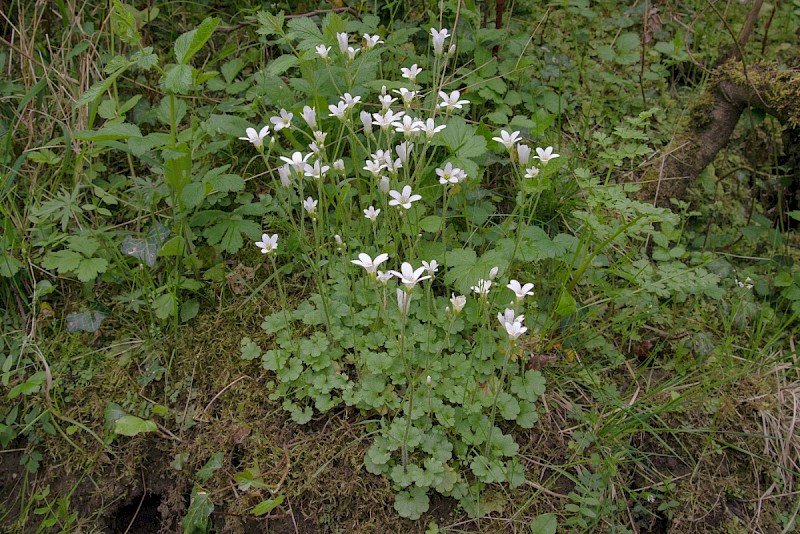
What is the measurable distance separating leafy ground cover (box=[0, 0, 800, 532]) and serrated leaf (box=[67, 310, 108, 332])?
1cm

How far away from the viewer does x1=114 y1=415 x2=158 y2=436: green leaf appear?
2375mm

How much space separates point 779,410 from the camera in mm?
2584

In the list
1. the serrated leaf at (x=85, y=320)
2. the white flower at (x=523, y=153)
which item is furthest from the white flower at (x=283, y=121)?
the serrated leaf at (x=85, y=320)

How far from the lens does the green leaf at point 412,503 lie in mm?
2182

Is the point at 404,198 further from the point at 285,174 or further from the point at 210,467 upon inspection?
the point at 210,467

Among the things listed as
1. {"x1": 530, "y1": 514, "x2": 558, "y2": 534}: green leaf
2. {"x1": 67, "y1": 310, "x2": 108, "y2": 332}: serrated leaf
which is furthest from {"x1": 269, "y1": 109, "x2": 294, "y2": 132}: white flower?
{"x1": 530, "y1": 514, "x2": 558, "y2": 534}: green leaf

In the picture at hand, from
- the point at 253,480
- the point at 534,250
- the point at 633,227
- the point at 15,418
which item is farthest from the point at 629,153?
the point at 15,418

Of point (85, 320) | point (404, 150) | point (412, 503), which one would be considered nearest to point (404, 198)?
point (404, 150)

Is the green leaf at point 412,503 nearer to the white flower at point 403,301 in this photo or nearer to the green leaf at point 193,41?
the white flower at point 403,301

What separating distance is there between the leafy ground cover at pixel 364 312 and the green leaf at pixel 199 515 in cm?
1

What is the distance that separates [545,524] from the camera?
2199mm

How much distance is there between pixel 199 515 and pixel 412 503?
2.67 feet

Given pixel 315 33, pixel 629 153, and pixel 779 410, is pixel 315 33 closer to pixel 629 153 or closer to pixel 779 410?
pixel 629 153

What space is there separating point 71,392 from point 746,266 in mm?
3426
